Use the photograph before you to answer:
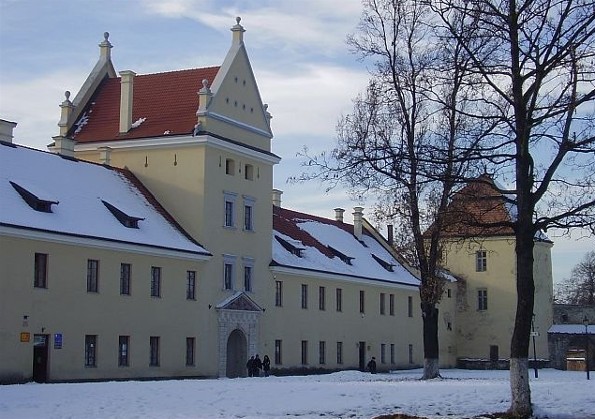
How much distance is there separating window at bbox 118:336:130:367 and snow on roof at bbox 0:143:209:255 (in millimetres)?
4293

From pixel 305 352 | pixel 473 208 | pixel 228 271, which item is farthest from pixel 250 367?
pixel 473 208

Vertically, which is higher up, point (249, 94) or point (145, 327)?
point (249, 94)

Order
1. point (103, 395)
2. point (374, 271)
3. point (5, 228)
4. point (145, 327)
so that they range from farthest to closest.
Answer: point (374, 271), point (145, 327), point (5, 228), point (103, 395)

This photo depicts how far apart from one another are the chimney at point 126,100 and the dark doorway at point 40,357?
15734 mm

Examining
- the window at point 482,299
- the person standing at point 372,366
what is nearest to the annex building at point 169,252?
the person standing at point 372,366

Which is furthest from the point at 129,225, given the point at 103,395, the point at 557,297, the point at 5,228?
the point at 557,297

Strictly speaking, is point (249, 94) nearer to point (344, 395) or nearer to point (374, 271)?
point (374, 271)

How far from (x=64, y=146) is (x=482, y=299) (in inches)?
1701

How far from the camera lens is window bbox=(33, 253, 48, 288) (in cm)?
4162

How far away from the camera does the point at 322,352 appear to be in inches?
2530

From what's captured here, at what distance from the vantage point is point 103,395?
29.6 m

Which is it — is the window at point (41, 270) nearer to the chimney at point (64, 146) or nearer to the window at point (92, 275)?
the window at point (92, 275)

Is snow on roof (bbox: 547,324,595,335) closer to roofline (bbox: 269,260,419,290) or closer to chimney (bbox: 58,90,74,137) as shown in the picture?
roofline (bbox: 269,260,419,290)

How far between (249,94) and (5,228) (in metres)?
20.5
